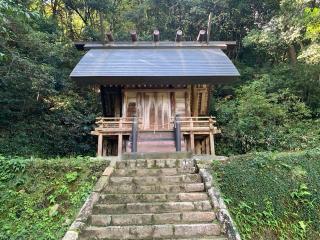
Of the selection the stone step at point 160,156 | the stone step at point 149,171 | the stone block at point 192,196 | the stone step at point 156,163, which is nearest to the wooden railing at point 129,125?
the stone step at point 160,156

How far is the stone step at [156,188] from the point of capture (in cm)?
654

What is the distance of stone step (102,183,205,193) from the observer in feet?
21.5

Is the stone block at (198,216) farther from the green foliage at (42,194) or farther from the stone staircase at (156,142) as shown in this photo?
the stone staircase at (156,142)

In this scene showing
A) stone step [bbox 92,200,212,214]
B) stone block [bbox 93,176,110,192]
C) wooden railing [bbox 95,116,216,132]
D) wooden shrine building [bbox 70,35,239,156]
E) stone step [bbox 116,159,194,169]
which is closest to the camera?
stone step [bbox 92,200,212,214]

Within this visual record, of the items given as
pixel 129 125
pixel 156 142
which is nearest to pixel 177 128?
pixel 156 142

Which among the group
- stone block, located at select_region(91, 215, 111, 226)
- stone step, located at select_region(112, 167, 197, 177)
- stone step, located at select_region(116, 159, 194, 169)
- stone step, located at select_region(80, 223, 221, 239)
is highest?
stone step, located at select_region(116, 159, 194, 169)

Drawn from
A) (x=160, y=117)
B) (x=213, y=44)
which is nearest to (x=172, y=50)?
(x=213, y=44)

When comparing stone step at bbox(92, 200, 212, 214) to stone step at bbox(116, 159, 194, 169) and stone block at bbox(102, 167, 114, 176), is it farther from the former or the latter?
stone step at bbox(116, 159, 194, 169)

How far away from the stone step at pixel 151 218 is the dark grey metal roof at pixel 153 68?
22.3ft

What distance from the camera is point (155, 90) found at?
13.5 meters

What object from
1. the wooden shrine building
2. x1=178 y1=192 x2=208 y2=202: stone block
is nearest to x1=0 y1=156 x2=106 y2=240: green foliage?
A: x1=178 y1=192 x2=208 y2=202: stone block

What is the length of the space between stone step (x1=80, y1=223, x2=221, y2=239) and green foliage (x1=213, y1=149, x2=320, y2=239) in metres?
0.85

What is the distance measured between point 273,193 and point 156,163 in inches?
107

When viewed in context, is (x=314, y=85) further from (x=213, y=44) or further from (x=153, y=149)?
(x=153, y=149)
